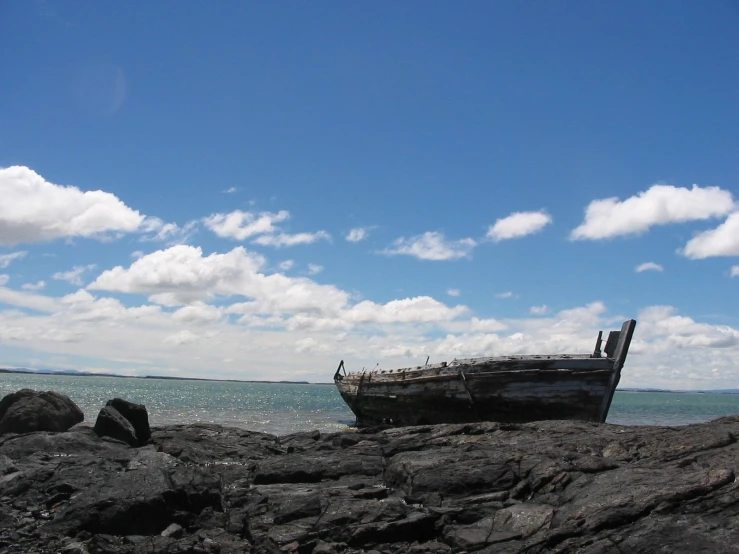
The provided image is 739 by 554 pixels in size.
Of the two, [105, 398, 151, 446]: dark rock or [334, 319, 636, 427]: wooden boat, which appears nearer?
[105, 398, 151, 446]: dark rock

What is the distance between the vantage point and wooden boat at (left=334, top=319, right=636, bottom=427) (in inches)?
772

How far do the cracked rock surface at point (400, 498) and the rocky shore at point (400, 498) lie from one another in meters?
0.02

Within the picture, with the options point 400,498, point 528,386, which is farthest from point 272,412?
point 400,498

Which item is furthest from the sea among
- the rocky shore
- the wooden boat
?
the rocky shore

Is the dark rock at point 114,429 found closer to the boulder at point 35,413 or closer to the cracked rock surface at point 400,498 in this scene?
the cracked rock surface at point 400,498

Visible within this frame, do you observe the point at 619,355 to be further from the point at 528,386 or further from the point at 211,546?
the point at 211,546

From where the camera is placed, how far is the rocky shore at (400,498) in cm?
720

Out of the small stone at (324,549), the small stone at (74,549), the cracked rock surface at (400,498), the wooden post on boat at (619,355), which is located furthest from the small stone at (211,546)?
the wooden post on boat at (619,355)

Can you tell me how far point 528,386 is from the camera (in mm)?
20047

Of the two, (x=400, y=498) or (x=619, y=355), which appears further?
(x=619, y=355)

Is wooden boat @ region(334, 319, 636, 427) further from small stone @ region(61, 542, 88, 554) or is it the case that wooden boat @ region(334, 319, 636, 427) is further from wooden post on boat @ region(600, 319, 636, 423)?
small stone @ region(61, 542, 88, 554)

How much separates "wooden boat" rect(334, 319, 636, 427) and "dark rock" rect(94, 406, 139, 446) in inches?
456

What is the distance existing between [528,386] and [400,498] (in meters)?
11.9

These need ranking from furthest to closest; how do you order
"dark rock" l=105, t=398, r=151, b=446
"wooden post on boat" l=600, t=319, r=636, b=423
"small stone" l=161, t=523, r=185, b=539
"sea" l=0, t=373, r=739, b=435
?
1. "sea" l=0, t=373, r=739, b=435
2. "wooden post on boat" l=600, t=319, r=636, b=423
3. "dark rock" l=105, t=398, r=151, b=446
4. "small stone" l=161, t=523, r=185, b=539
